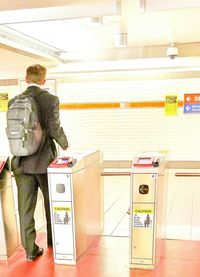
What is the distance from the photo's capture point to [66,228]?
2955 mm

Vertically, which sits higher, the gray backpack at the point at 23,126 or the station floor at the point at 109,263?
the gray backpack at the point at 23,126

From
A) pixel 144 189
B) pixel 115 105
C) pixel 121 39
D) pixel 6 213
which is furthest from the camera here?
pixel 115 105

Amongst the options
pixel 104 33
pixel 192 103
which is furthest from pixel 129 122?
pixel 104 33

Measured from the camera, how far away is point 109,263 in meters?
3.01

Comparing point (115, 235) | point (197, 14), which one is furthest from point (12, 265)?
point (197, 14)

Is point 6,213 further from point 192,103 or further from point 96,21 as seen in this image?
point 192,103

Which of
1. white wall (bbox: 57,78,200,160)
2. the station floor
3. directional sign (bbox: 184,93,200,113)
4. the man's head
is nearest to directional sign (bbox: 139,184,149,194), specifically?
the station floor

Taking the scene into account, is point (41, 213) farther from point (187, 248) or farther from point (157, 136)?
point (157, 136)

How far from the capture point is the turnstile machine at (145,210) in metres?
2.78

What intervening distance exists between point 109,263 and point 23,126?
4.78 feet

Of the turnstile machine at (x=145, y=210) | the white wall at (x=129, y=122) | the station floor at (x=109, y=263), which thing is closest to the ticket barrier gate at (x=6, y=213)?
the station floor at (x=109, y=263)

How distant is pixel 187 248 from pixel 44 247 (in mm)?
1439

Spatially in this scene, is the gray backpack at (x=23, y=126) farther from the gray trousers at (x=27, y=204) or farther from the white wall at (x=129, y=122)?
the white wall at (x=129, y=122)

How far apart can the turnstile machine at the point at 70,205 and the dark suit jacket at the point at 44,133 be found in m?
0.14
